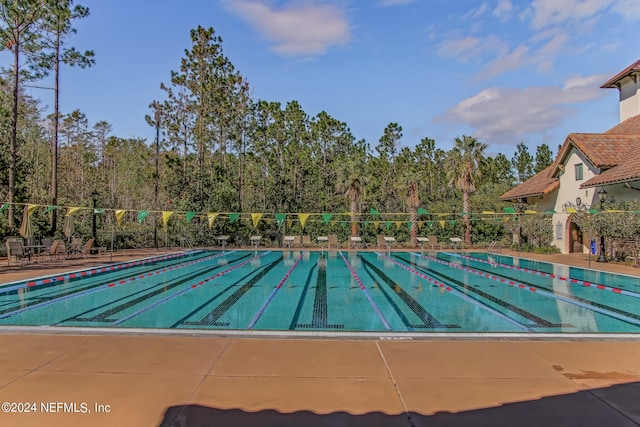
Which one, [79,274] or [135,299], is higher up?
[79,274]

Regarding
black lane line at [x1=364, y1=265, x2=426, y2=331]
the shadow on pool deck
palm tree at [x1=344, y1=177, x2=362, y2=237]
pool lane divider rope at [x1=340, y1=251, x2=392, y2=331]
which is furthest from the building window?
the shadow on pool deck

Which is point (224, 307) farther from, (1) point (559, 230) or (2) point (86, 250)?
(1) point (559, 230)

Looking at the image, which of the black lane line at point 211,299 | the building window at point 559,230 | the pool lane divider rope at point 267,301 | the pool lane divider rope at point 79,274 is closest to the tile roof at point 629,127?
the building window at point 559,230

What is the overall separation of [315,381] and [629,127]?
25276 millimetres

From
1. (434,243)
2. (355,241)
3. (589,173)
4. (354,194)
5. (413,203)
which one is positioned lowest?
(434,243)

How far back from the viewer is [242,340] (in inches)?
202

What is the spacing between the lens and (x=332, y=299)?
8836 millimetres

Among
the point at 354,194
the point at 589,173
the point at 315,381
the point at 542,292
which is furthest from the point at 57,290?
the point at 589,173

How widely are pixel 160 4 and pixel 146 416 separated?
10751 millimetres

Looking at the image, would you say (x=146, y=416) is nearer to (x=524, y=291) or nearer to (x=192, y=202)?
(x=524, y=291)

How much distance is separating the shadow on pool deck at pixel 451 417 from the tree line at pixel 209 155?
1757cm

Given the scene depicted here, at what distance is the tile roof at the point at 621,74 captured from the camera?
72.3ft

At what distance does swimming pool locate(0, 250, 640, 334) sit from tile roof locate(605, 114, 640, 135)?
38.6ft

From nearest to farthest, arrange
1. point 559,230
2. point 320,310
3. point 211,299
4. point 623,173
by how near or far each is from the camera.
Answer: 1. point 320,310
2. point 211,299
3. point 623,173
4. point 559,230
